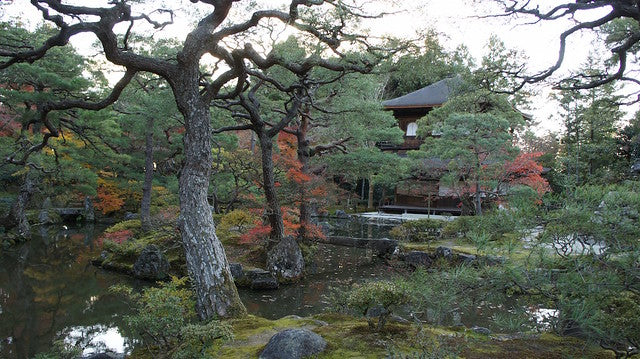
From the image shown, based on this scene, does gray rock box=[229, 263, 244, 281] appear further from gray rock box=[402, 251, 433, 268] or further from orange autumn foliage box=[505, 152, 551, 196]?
orange autumn foliage box=[505, 152, 551, 196]

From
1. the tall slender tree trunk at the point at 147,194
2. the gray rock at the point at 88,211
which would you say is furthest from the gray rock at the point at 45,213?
the tall slender tree trunk at the point at 147,194

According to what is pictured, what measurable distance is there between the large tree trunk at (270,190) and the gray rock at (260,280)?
3.97 ft

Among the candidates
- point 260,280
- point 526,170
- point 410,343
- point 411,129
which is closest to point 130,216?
point 260,280

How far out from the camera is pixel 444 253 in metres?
11.1

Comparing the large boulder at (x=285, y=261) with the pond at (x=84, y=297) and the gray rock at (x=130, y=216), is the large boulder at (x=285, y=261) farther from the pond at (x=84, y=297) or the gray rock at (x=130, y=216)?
the gray rock at (x=130, y=216)

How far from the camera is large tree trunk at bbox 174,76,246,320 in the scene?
5.25 meters

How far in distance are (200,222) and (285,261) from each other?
5.03 metres

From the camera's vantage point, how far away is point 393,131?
13.8 meters

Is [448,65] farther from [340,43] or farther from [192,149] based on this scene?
[192,149]

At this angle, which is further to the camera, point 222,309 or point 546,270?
point 222,309

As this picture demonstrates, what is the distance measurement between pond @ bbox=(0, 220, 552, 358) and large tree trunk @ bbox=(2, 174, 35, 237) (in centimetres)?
55

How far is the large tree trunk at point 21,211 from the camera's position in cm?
1355

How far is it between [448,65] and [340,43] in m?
1.82

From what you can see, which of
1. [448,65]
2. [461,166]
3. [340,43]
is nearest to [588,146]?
[461,166]
